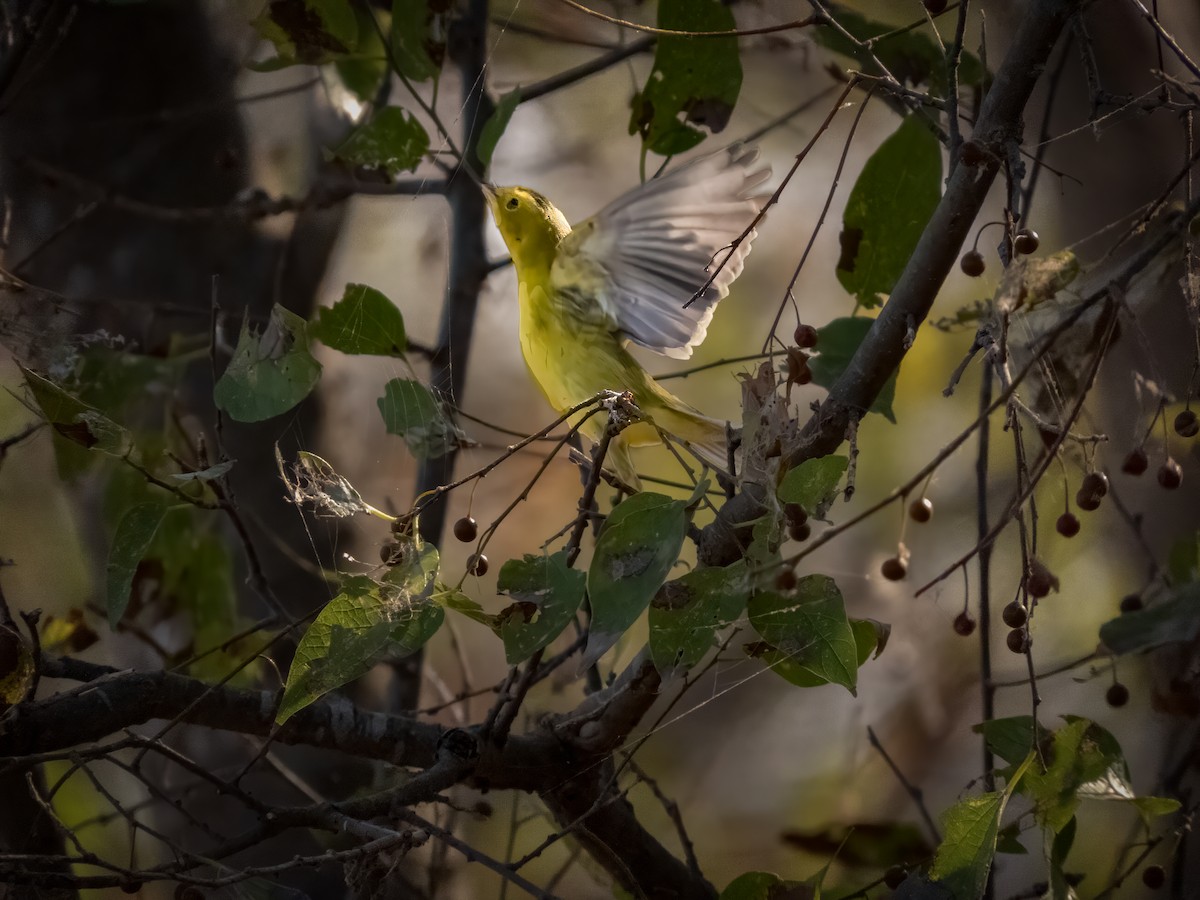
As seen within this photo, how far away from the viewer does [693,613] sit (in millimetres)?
403

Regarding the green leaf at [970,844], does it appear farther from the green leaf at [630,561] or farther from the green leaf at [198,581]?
the green leaf at [198,581]

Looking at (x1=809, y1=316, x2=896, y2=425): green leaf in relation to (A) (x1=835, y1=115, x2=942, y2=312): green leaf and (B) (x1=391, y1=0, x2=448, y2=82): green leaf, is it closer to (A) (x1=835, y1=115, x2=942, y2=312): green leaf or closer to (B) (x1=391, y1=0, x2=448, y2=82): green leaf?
(A) (x1=835, y1=115, x2=942, y2=312): green leaf

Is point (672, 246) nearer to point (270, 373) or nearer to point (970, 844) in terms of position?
point (270, 373)

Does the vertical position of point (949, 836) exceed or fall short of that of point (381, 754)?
it falls short

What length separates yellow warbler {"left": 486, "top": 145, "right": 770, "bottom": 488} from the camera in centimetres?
49

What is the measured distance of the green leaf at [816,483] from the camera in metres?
0.39

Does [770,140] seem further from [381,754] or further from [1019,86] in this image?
[381,754]

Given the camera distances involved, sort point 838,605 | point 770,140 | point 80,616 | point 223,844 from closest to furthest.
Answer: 1. point 838,605
2. point 223,844
3. point 80,616
4. point 770,140

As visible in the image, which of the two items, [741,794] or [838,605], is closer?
[838,605]

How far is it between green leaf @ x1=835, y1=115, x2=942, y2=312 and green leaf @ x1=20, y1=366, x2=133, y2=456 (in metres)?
0.38

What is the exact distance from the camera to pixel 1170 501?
912mm

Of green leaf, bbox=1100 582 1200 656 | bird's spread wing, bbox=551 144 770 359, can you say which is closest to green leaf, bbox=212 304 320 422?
bird's spread wing, bbox=551 144 770 359

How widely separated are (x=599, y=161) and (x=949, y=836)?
0.62 meters

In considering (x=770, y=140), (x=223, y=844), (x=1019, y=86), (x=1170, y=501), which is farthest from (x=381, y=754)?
(x=1170, y=501)
